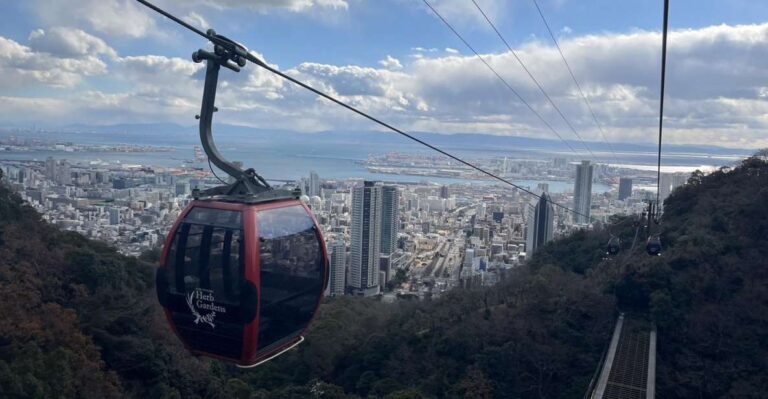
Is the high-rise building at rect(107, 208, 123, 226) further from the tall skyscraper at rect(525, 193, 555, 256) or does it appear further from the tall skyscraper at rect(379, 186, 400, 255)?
the tall skyscraper at rect(525, 193, 555, 256)

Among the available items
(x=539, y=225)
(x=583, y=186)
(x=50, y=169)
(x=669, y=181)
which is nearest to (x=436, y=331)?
(x=50, y=169)

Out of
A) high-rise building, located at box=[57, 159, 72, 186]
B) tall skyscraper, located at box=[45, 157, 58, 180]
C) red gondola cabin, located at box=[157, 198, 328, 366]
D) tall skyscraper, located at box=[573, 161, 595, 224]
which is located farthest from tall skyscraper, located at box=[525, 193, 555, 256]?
red gondola cabin, located at box=[157, 198, 328, 366]

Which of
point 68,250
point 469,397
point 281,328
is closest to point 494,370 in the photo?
point 469,397

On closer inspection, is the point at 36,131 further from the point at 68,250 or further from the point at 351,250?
the point at 351,250

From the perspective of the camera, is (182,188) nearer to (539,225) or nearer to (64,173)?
(64,173)

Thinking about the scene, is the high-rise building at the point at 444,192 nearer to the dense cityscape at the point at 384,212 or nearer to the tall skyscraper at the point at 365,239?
the dense cityscape at the point at 384,212
